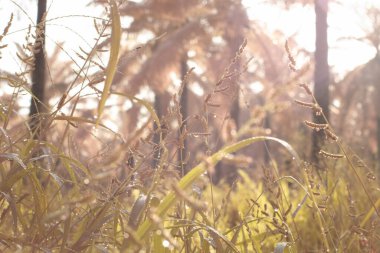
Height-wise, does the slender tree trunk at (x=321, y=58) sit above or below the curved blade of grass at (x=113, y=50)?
above

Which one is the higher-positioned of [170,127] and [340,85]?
[340,85]

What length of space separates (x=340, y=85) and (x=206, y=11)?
8587 millimetres

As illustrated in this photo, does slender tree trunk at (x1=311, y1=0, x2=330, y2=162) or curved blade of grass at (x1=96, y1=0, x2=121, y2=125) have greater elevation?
slender tree trunk at (x1=311, y1=0, x2=330, y2=162)

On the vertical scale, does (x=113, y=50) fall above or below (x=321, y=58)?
below

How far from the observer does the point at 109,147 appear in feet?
4.89

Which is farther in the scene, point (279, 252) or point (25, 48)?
point (25, 48)

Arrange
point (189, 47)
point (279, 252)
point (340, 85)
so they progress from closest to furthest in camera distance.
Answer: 1. point (279, 252)
2. point (189, 47)
3. point (340, 85)

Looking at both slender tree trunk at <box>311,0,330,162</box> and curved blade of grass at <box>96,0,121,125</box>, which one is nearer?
curved blade of grass at <box>96,0,121,125</box>

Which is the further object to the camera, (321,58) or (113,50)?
(321,58)

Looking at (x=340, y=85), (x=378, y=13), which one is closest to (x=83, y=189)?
(x=378, y=13)

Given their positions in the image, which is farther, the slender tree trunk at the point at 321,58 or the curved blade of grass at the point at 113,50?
the slender tree trunk at the point at 321,58

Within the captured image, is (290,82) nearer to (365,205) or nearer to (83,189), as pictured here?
(83,189)

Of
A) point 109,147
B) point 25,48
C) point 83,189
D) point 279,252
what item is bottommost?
point 279,252

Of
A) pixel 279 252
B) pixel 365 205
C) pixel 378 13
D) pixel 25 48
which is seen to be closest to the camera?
pixel 279 252
